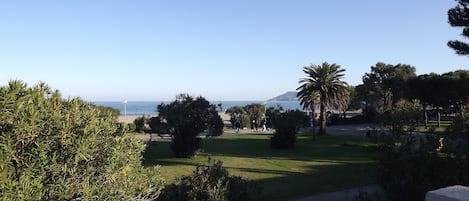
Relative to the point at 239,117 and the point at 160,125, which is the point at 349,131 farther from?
the point at 160,125

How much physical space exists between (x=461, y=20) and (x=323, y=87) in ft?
56.5

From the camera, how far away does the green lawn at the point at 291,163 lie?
58.0 feet

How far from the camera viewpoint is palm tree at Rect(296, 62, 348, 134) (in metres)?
43.7

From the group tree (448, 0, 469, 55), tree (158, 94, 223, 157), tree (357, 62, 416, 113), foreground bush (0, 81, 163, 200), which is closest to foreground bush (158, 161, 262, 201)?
foreground bush (0, 81, 163, 200)

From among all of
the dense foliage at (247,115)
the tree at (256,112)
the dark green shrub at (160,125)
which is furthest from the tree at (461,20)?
the tree at (256,112)

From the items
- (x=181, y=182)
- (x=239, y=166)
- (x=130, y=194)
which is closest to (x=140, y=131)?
(x=239, y=166)

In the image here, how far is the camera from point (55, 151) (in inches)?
165

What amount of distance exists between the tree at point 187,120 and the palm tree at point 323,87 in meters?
17.0

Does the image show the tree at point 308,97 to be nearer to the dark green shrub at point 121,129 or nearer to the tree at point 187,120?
the tree at point 187,120

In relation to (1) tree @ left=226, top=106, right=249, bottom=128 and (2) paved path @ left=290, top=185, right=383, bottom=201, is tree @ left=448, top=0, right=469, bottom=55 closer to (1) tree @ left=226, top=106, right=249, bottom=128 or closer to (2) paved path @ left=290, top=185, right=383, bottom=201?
(2) paved path @ left=290, top=185, right=383, bottom=201

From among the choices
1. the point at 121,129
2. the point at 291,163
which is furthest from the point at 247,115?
the point at 121,129

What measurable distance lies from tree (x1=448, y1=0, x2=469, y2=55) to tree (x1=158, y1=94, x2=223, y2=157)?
15.1 metres

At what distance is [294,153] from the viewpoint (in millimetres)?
29234

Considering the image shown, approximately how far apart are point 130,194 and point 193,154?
2188cm
